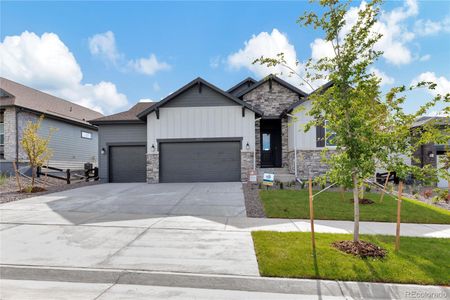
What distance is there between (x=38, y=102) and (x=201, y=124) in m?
14.2

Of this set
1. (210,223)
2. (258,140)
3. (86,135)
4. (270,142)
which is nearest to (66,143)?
(86,135)

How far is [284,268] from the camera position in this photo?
12.4 feet

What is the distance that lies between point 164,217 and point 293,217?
12.6 feet

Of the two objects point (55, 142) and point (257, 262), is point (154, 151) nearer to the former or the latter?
point (55, 142)

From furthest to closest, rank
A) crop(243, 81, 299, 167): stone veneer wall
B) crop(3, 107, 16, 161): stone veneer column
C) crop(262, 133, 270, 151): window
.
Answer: crop(262, 133, 270, 151): window < crop(243, 81, 299, 167): stone veneer wall < crop(3, 107, 16, 161): stone veneer column

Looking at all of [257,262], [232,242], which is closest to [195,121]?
[232,242]

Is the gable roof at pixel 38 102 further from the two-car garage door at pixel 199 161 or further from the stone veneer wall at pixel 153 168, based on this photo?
the two-car garage door at pixel 199 161

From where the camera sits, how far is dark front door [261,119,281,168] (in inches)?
664

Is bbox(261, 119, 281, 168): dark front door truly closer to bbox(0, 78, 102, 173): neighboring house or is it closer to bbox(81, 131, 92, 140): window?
bbox(0, 78, 102, 173): neighboring house

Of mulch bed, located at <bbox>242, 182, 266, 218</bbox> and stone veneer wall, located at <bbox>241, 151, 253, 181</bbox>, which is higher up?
stone veneer wall, located at <bbox>241, 151, 253, 181</bbox>

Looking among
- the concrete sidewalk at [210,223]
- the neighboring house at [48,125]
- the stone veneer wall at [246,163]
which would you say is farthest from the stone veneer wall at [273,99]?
the neighboring house at [48,125]

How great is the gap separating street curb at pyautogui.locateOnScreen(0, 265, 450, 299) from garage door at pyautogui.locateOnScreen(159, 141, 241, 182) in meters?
10.4

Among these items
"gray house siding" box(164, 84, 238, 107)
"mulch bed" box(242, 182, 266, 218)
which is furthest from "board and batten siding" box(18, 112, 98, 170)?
"mulch bed" box(242, 182, 266, 218)

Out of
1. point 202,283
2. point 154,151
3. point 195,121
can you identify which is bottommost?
point 202,283
